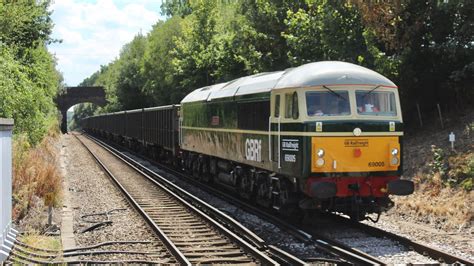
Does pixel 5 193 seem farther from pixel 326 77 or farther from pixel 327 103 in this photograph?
pixel 326 77

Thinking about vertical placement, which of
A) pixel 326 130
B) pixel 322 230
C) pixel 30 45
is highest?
pixel 30 45

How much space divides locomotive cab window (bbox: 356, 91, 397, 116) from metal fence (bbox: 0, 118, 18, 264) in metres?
6.32

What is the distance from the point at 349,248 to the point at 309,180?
1.79 meters

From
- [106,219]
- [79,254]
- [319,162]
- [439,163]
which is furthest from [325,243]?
[439,163]

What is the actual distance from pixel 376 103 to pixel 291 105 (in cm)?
166

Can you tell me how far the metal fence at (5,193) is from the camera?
8469 mm

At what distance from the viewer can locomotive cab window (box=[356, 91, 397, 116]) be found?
11594mm

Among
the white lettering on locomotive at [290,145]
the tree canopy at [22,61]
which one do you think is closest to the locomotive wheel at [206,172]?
the tree canopy at [22,61]

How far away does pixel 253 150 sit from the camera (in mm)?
13961

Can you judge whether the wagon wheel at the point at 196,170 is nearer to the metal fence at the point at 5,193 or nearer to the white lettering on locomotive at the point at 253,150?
the white lettering on locomotive at the point at 253,150

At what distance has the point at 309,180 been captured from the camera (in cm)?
1119

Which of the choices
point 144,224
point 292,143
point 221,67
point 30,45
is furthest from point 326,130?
point 221,67

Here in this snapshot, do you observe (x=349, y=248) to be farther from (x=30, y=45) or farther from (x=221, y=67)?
(x=221, y=67)

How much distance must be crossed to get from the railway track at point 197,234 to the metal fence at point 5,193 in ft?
8.48
